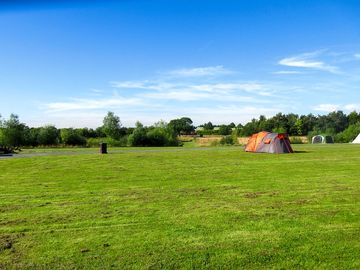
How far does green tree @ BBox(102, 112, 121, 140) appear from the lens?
195ft

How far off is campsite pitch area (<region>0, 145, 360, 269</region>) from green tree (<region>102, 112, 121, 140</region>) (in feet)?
156

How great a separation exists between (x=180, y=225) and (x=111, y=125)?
5443 cm

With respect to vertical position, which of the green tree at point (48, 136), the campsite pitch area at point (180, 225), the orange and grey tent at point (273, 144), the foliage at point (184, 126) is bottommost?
the campsite pitch area at point (180, 225)

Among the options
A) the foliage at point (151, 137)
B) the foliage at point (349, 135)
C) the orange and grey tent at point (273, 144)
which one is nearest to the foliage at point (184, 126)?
the foliage at point (151, 137)

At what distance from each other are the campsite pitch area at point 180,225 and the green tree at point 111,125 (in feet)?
156

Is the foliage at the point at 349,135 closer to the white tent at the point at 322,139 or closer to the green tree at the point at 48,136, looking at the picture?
the white tent at the point at 322,139

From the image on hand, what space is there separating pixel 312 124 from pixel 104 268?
331 ft

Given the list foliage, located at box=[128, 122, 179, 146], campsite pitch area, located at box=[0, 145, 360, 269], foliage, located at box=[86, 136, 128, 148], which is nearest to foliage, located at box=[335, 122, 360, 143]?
foliage, located at box=[128, 122, 179, 146]

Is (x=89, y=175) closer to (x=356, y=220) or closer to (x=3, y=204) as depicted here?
(x=3, y=204)

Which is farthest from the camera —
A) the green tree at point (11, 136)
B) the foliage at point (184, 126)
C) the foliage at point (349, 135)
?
the foliage at point (184, 126)

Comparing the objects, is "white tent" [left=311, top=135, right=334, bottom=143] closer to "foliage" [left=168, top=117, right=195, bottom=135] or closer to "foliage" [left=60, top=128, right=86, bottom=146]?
"foliage" [left=60, top=128, right=86, bottom=146]

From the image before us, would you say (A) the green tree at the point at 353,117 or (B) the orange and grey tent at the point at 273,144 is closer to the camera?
(B) the orange and grey tent at the point at 273,144

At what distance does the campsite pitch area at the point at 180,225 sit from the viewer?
5234 mm

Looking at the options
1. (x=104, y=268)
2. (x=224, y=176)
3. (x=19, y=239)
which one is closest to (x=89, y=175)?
(x=224, y=176)
